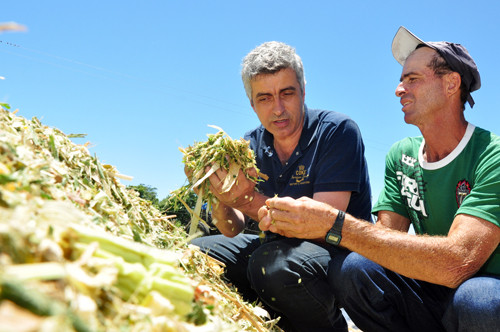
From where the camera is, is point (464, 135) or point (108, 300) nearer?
point (108, 300)

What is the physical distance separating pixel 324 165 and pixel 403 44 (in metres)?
1.48

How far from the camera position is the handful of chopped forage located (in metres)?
3.44

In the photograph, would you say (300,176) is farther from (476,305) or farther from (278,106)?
(476,305)

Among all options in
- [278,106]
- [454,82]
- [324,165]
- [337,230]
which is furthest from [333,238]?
[454,82]

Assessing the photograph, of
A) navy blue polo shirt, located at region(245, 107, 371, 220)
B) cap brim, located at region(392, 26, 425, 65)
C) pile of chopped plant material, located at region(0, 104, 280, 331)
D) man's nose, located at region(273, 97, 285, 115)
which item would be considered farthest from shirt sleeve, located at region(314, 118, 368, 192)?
pile of chopped plant material, located at region(0, 104, 280, 331)

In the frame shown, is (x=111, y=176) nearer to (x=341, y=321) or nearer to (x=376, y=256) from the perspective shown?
(x=376, y=256)

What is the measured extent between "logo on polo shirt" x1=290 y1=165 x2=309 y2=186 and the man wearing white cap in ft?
2.22

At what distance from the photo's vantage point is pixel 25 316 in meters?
0.91

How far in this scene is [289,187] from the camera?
4012mm

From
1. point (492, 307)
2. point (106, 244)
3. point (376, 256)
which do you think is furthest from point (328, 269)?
point (106, 244)

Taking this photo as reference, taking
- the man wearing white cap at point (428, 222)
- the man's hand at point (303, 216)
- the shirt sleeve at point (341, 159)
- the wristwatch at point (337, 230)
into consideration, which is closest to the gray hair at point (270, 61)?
the shirt sleeve at point (341, 159)

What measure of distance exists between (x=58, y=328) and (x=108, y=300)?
28 centimetres

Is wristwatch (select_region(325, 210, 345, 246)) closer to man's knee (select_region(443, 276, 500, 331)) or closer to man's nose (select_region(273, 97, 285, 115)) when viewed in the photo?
man's knee (select_region(443, 276, 500, 331))

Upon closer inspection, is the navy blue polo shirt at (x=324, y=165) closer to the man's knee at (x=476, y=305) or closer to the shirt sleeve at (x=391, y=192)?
the shirt sleeve at (x=391, y=192)
